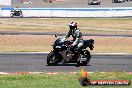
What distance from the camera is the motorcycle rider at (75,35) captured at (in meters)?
18.0

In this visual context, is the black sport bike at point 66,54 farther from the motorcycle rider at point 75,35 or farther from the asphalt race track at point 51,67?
the asphalt race track at point 51,67

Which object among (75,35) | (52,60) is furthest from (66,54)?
(75,35)

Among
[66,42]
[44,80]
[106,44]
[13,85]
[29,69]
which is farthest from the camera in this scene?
[106,44]

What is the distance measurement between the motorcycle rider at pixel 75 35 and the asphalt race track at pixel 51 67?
883mm

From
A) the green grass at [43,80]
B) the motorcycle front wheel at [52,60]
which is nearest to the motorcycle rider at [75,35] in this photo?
the motorcycle front wheel at [52,60]

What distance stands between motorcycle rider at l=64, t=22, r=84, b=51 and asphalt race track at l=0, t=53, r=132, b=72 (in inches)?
34.8

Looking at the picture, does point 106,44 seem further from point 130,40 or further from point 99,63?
point 99,63

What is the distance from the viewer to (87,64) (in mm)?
19203

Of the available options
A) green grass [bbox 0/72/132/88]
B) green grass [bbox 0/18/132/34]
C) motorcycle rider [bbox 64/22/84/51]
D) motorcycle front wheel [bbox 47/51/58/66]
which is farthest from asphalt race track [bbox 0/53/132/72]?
green grass [bbox 0/18/132/34]

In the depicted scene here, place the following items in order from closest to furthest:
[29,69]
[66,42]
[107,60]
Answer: [29,69] < [66,42] < [107,60]

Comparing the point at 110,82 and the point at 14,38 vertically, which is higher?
the point at 110,82

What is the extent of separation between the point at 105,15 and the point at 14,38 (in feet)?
119

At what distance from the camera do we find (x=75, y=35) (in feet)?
59.7

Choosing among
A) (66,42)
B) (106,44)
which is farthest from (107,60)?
(106,44)
